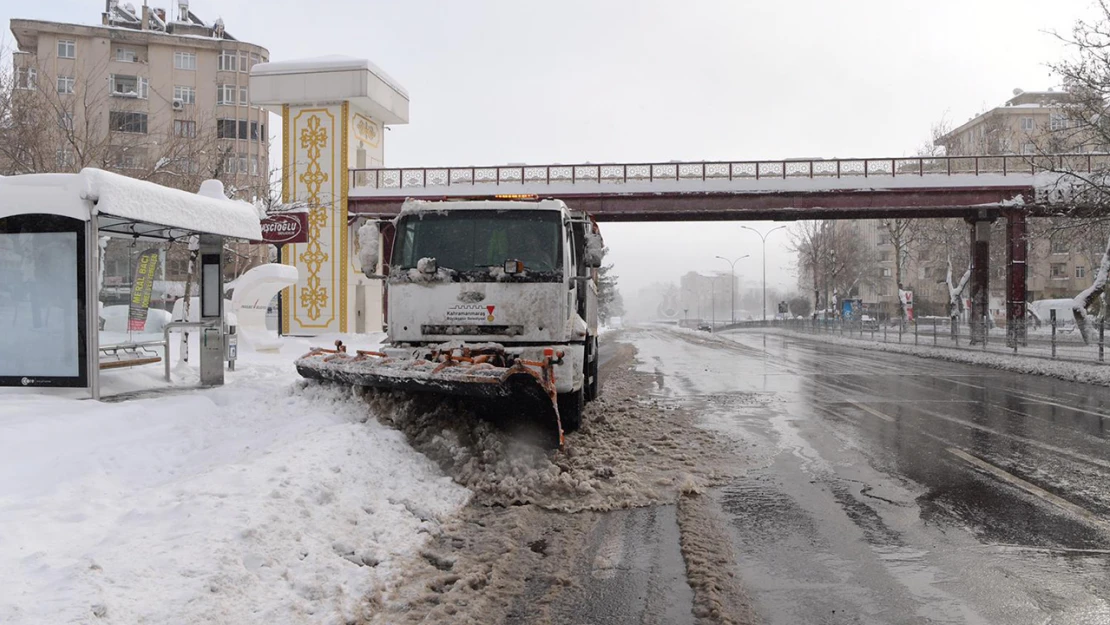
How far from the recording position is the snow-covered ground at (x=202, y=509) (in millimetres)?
3764

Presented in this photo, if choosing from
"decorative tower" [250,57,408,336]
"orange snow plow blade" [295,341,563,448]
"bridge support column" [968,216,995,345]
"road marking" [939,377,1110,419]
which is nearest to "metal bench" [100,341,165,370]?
"orange snow plow blade" [295,341,563,448]

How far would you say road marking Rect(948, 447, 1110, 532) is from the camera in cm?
567

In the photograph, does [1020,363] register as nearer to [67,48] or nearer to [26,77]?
[26,77]

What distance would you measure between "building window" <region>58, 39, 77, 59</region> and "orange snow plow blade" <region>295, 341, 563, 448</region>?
215 ft

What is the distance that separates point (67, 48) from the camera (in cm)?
Result: 6044

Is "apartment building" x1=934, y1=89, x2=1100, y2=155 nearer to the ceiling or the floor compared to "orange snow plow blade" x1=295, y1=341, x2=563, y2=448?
nearer to the ceiling

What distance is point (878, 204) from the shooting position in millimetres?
32531

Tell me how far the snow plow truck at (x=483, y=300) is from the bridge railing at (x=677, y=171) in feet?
79.2

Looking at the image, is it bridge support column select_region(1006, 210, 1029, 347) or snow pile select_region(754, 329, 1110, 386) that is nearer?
snow pile select_region(754, 329, 1110, 386)

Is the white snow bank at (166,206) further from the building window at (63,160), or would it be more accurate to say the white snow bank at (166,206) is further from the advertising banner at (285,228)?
the building window at (63,160)

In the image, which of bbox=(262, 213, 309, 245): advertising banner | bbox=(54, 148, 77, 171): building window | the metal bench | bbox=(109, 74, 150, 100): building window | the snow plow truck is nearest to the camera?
the snow plow truck

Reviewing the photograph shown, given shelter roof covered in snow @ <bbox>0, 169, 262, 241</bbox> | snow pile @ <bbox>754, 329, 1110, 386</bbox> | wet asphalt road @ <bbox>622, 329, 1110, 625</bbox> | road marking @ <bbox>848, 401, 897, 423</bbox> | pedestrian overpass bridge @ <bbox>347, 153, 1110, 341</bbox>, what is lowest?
snow pile @ <bbox>754, 329, 1110, 386</bbox>

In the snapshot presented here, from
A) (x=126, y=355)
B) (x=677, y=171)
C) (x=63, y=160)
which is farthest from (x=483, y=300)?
(x=677, y=171)

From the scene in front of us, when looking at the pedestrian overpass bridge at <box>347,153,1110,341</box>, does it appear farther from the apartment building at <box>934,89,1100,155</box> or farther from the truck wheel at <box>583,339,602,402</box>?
the truck wheel at <box>583,339,602,402</box>
